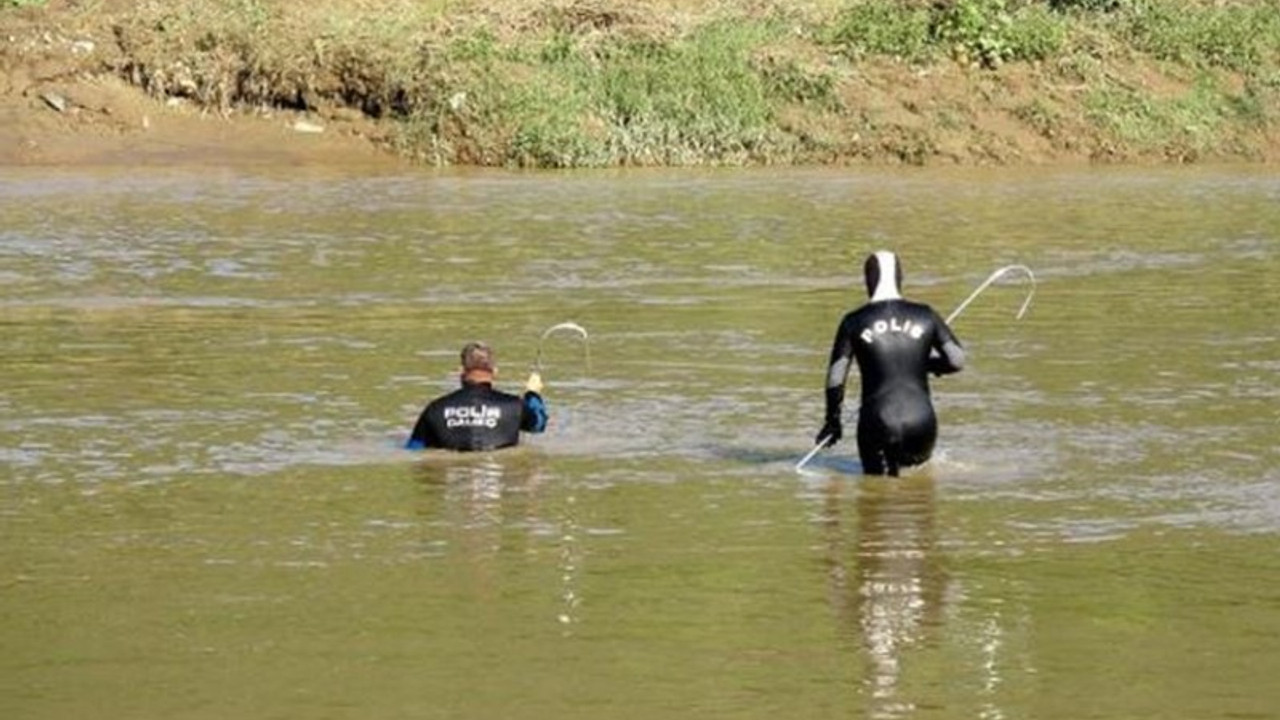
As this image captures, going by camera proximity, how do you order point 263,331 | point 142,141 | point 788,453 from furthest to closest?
1. point 142,141
2. point 263,331
3. point 788,453

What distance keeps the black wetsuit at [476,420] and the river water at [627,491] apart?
0.19 m

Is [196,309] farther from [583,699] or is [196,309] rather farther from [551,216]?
[583,699]

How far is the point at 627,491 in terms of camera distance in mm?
15531

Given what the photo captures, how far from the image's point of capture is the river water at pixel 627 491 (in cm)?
1091

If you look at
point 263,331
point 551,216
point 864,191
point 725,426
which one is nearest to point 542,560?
point 725,426

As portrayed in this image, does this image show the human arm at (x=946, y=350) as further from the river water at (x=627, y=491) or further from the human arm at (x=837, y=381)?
the river water at (x=627, y=491)

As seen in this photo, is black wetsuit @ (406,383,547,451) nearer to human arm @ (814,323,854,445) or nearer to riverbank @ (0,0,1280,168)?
human arm @ (814,323,854,445)

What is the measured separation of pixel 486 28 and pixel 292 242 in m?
14.9

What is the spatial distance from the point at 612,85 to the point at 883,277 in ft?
93.7

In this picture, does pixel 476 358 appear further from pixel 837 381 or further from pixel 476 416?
pixel 837 381

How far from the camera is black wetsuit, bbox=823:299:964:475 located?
615 inches

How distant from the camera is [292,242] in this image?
30984 millimetres

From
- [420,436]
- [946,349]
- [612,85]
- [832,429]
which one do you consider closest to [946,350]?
[946,349]

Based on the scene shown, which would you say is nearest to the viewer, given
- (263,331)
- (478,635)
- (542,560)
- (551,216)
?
(478,635)
